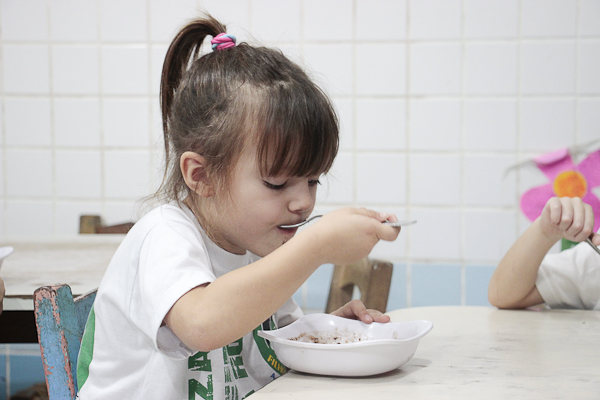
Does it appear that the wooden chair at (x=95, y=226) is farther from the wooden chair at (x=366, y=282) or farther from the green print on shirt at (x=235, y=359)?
the green print on shirt at (x=235, y=359)

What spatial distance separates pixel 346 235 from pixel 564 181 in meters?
1.25

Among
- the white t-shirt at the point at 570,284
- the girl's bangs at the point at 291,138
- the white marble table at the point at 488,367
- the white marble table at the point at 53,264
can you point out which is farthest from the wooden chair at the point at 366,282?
the white marble table at the point at 53,264

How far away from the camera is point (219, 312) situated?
60cm

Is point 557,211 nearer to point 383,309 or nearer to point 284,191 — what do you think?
point 383,309

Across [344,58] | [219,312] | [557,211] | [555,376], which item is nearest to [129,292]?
[219,312]

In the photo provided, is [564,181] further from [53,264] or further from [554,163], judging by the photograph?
[53,264]

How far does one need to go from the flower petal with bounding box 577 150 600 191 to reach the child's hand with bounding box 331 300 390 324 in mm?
1141

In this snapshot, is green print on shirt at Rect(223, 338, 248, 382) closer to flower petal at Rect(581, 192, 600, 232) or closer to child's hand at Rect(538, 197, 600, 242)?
child's hand at Rect(538, 197, 600, 242)

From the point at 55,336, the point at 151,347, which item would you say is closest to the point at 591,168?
the point at 151,347

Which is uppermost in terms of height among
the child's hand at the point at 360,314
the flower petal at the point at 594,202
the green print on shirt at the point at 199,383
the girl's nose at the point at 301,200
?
the girl's nose at the point at 301,200

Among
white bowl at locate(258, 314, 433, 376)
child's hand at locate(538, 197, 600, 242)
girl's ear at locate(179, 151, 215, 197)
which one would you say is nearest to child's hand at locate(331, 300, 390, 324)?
white bowl at locate(258, 314, 433, 376)

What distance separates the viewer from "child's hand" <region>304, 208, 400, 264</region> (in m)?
0.63

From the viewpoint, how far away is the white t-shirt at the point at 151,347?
2.23 ft

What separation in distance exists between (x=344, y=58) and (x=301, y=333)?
1.17 metres
